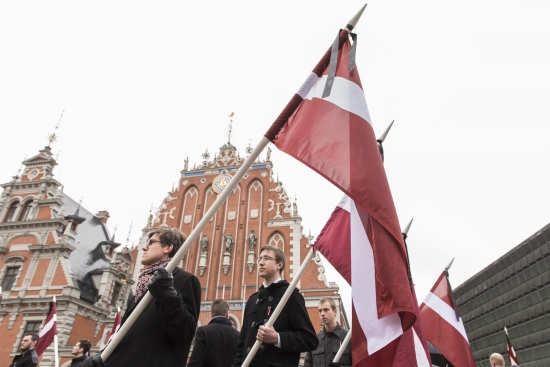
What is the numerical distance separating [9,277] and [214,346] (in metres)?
19.6

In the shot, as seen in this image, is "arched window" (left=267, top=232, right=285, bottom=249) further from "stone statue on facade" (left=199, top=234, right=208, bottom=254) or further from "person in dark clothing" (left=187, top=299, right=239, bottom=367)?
"person in dark clothing" (left=187, top=299, right=239, bottom=367)

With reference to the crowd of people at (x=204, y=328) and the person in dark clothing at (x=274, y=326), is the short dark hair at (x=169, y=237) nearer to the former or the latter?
the crowd of people at (x=204, y=328)

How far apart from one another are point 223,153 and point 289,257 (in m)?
7.85

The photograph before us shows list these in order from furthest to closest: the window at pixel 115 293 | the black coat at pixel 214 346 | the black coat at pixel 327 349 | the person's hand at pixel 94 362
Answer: the window at pixel 115 293 → the black coat at pixel 327 349 → the black coat at pixel 214 346 → the person's hand at pixel 94 362

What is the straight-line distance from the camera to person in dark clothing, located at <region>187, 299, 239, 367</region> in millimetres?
3793

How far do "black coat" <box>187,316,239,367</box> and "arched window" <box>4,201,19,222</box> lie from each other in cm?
2136

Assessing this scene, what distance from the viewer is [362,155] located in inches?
109

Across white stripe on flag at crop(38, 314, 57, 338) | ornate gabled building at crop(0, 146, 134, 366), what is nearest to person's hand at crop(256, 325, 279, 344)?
white stripe on flag at crop(38, 314, 57, 338)

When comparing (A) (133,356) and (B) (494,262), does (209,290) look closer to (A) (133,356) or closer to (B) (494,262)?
(A) (133,356)

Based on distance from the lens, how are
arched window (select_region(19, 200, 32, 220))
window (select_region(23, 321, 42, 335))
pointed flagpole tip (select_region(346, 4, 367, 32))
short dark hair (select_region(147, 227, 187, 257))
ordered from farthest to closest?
arched window (select_region(19, 200, 32, 220)) < window (select_region(23, 321, 42, 335)) < pointed flagpole tip (select_region(346, 4, 367, 32)) < short dark hair (select_region(147, 227, 187, 257))

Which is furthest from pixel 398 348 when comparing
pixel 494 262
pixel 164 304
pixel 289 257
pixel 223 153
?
pixel 494 262

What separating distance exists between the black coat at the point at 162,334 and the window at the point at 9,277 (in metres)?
20.3

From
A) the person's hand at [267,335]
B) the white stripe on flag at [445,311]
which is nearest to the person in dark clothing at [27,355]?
the person's hand at [267,335]

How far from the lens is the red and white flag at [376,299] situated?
96.3 inches
